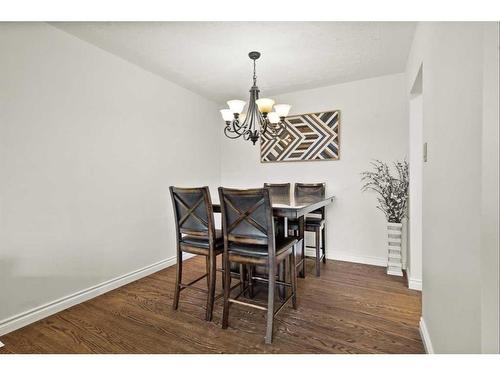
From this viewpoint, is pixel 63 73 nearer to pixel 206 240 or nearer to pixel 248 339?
pixel 206 240

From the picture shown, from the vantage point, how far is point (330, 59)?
2.72 meters

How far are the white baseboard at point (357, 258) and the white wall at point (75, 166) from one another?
220 centimetres

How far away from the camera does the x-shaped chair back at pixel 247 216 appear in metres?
1.76

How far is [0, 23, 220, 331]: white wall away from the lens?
75.6 inches

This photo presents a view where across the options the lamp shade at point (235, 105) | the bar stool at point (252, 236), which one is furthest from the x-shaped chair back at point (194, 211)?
the lamp shade at point (235, 105)

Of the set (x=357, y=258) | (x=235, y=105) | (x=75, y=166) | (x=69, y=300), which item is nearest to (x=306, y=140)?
(x=235, y=105)

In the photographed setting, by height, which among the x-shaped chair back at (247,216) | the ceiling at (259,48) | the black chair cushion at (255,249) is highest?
the ceiling at (259,48)

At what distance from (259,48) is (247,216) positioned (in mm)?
1658

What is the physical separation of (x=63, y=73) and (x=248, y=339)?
2596mm

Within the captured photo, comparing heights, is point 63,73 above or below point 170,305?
above

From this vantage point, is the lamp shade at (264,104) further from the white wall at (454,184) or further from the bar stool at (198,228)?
the white wall at (454,184)

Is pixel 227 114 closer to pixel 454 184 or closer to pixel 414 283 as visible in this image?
pixel 454 184

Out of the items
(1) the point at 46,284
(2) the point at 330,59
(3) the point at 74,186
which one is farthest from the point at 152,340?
(2) the point at 330,59

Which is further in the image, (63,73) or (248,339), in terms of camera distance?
(63,73)
